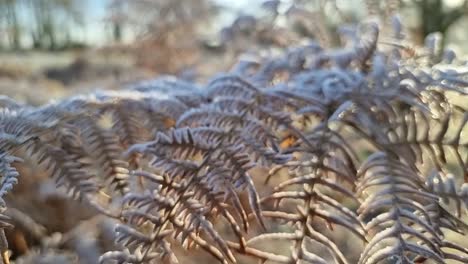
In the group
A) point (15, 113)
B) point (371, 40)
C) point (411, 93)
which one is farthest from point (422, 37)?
point (15, 113)

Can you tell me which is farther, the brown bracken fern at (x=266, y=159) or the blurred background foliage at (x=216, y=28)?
the blurred background foliage at (x=216, y=28)

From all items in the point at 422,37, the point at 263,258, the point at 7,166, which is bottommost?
the point at 422,37

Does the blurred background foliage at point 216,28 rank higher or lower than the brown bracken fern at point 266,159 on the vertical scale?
lower

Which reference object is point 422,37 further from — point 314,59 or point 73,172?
point 73,172

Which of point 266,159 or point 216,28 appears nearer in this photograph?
point 266,159

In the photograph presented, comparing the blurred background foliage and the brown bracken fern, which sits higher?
the brown bracken fern

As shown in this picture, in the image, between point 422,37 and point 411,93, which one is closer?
point 411,93

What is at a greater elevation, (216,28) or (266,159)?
(266,159)

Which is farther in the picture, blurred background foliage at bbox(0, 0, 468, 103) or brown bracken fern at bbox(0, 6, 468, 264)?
blurred background foliage at bbox(0, 0, 468, 103)
